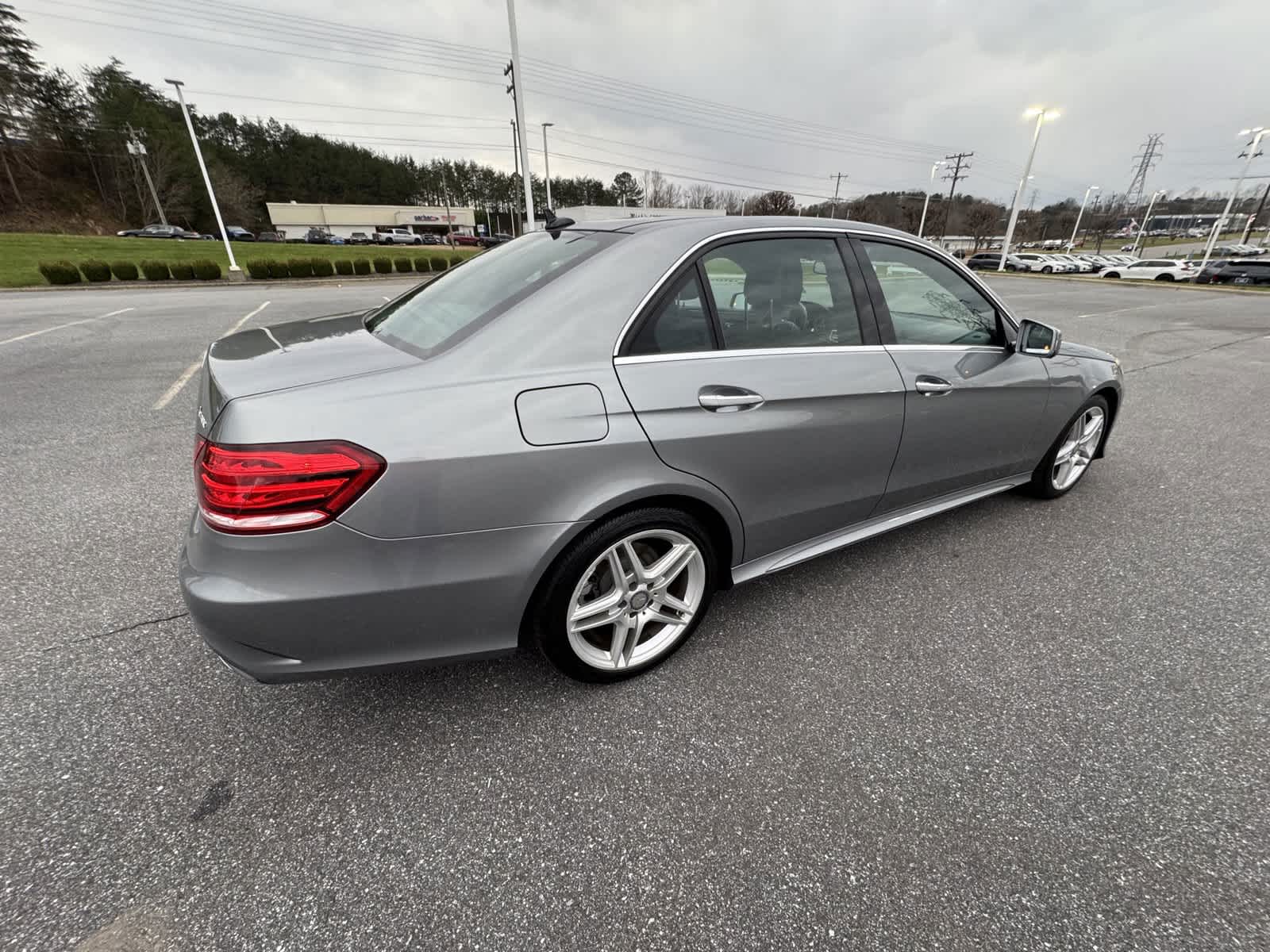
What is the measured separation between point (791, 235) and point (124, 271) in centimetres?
2486

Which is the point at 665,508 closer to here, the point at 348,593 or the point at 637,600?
the point at 637,600

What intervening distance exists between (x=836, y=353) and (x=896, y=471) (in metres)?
0.66

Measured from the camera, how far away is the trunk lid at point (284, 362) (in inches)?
63.2

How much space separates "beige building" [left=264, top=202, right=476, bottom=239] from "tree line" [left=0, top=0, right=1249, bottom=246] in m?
2.78

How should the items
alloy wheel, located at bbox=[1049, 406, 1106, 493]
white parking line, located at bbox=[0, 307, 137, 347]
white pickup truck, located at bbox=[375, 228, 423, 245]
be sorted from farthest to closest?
1. white pickup truck, located at bbox=[375, 228, 423, 245]
2. white parking line, located at bbox=[0, 307, 137, 347]
3. alloy wheel, located at bbox=[1049, 406, 1106, 493]

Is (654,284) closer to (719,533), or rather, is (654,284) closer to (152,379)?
(719,533)

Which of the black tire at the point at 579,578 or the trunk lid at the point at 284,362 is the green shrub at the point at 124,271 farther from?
the black tire at the point at 579,578

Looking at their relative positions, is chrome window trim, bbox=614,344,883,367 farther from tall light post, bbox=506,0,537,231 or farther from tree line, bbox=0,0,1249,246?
tree line, bbox=0,0,1249,246

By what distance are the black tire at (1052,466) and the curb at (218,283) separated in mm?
18221

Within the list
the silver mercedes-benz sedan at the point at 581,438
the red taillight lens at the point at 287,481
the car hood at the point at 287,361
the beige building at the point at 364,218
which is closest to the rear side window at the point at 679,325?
the silver mercedes-benz sedan at the point at 581,438

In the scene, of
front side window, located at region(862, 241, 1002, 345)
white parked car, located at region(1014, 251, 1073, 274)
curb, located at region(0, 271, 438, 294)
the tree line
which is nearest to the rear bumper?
front side window, located at region(862, 241, 1002, 345)

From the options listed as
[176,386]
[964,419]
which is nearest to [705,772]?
[964,419]

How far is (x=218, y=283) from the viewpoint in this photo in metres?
20.0

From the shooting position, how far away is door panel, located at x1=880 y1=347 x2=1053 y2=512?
254 cm
